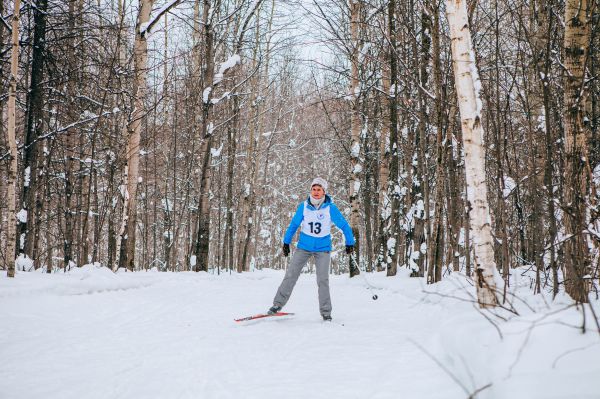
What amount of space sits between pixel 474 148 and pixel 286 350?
2838 millimetres

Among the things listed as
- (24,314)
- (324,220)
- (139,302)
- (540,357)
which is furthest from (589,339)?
(139,302)

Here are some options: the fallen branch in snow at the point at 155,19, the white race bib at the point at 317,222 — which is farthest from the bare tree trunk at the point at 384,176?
the white race bib at the point at 317,222

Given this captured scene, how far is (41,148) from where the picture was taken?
12.2 m

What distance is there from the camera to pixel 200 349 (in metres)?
3.94

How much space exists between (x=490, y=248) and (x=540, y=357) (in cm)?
232

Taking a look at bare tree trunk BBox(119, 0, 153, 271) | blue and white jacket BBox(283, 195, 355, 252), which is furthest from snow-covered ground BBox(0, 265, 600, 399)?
bare tree trunk BBox(119, 0, 153, 271)

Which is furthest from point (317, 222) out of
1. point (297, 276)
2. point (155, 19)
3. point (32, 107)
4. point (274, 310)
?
point (155, 19)

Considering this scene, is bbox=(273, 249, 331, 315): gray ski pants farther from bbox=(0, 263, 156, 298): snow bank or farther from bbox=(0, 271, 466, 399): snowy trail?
bbox=(0, 263, 156, 298): snow bank

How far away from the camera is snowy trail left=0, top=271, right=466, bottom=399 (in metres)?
2.85

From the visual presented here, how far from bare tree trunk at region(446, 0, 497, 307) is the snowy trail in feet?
2.83

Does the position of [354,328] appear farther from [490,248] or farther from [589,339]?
[589,339]

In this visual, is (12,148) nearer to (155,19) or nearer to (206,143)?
(155,19)

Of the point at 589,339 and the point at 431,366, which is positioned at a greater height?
the point at 589,339

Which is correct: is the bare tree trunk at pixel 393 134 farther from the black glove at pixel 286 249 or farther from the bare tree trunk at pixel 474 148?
the black glove at pixel 286 249
